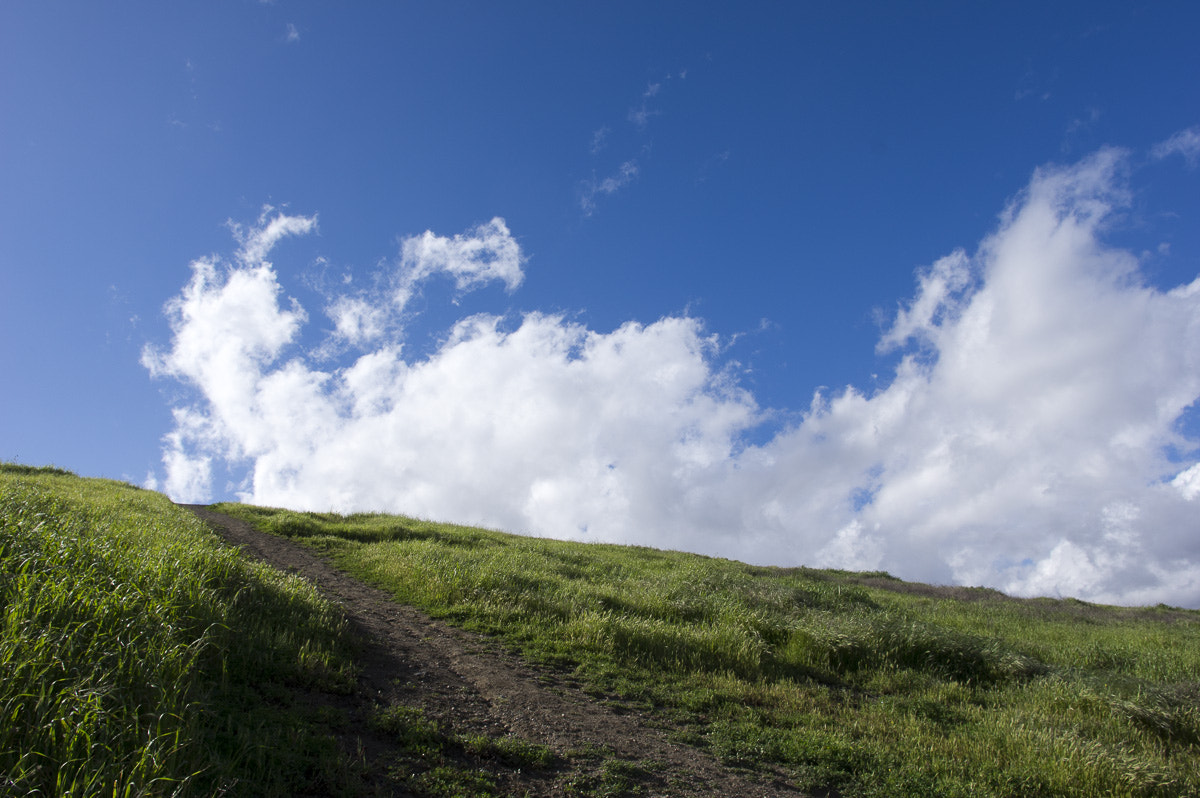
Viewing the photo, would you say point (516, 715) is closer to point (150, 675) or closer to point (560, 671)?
point (560, 671)

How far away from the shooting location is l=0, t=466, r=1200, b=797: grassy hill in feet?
16.1

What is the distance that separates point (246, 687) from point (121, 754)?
201cm

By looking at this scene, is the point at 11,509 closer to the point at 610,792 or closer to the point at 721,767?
the point at 610,792

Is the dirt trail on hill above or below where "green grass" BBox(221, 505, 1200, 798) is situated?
below

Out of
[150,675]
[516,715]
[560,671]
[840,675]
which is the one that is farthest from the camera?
[840,675]

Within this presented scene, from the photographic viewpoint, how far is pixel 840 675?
11500 millimetres

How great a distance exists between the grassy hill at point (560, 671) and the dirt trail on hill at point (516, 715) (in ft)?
1.39

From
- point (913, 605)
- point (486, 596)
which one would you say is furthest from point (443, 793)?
point (913, 605)

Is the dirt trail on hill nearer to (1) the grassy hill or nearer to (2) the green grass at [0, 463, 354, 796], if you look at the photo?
(1) the grassy hill

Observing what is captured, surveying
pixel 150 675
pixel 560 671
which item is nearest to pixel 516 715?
pixel 560 671

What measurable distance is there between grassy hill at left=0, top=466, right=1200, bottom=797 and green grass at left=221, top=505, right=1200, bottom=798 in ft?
0.15

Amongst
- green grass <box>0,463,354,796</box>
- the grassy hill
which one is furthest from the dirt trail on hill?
green grass <box>0,463,354,796</box>

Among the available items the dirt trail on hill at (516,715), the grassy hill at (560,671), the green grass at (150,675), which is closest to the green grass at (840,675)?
the grassy hill at (560,671)

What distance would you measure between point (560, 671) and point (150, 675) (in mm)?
5898
